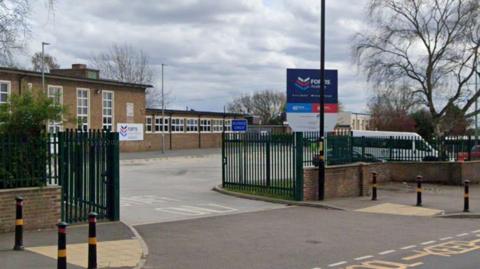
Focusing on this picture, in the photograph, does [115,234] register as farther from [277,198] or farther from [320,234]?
[277,198]

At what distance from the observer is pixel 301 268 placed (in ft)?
30.3

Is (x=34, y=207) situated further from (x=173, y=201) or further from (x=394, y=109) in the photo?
(x=394, y=109)

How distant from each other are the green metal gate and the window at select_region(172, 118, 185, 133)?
57.0m

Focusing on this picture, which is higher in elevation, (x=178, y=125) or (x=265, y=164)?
(x=178, y=125)

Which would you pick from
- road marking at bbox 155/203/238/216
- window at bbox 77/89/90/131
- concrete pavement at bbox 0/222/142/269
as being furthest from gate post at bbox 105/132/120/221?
window at bbox 77/89/90/131

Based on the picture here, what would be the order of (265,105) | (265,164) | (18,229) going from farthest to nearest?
(265,105)
(265,164)
(18,229)

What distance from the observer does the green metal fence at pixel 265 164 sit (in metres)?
18.6

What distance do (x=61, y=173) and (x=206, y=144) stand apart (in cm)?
6471

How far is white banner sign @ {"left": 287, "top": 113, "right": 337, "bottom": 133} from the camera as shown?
64.6 ft

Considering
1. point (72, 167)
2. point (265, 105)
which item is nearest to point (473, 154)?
point (72, 167)

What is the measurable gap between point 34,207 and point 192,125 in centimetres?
6288

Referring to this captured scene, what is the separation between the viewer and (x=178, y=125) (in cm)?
7200

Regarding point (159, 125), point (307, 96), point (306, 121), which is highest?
point (307, 96)

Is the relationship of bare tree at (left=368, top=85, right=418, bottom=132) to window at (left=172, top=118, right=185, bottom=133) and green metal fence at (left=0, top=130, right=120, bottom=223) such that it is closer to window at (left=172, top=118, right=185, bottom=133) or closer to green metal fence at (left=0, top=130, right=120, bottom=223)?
window at (left=172, top=118, right=185, bottom=133)
